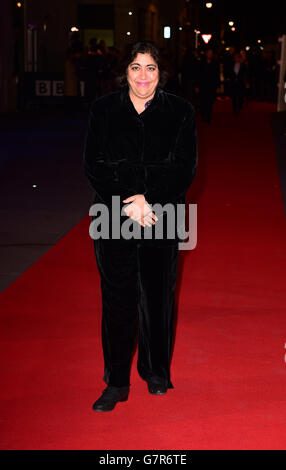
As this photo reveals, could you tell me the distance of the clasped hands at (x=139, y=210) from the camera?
4059 millimetres

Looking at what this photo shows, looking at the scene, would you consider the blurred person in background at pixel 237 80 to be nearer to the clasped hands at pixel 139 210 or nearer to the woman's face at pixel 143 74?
the woman's face at pixel 143 74

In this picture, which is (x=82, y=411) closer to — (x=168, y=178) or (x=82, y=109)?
(x=168, y=178)

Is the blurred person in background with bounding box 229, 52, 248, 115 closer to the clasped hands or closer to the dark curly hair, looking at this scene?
the dark curly hair

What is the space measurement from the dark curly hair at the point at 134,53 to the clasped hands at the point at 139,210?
584mm

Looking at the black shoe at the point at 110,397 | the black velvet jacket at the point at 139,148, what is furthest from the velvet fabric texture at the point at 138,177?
the black shoe at the point at 110,397

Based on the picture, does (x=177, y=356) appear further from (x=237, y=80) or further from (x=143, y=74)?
(x=237, y=80)

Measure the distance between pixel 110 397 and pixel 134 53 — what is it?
5.73ft

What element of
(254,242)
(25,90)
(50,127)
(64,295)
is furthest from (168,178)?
(25,90)

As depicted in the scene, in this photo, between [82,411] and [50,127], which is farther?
[50,127]

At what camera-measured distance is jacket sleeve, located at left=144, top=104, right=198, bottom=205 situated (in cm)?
407

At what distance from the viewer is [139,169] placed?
4066 mm

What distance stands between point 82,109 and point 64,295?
2131cm
